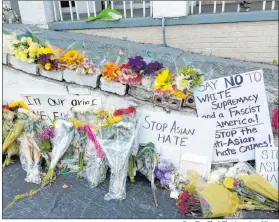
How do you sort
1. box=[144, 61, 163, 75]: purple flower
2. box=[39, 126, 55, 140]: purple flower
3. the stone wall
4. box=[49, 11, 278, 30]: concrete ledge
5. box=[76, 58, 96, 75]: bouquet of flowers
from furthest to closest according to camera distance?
the stone wall < box=[49, 11, 278, 30]: concrete ledge < box=[39, 126, 55, 140]: purple flower < box=[76, 58, 96, 75]: bouquet of flowers < box=[144, 61, 163, 75]: purple flower

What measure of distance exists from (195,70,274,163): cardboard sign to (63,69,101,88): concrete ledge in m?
0.94

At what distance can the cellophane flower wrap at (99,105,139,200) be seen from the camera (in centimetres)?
270

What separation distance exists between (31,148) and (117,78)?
1.10 meters

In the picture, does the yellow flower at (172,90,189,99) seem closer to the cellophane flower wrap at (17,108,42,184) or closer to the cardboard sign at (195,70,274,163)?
the cardboard sign at (195,70,274,163)

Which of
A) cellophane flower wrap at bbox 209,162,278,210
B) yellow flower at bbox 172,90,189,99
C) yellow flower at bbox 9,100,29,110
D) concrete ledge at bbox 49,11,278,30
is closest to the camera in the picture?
cellophane flower wrap at bbox 209,162,278,210

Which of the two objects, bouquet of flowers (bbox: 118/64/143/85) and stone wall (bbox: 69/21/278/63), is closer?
bouquet of flowers (bbox: 118/64/143/85)

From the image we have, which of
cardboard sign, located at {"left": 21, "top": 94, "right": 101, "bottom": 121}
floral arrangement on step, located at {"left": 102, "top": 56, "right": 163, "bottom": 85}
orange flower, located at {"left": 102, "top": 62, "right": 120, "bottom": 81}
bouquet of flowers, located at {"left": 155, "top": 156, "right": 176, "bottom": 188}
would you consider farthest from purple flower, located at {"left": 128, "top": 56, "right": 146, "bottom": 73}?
bouquet of flowers, located at {"left": 155, "top": 156, "right": 176, "bottom": 188}

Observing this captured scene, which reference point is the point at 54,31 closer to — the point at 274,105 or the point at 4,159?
the point at 4,159

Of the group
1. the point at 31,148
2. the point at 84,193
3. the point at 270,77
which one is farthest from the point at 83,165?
the point at 270,77

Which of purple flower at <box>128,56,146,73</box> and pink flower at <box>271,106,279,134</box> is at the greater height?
purple flower at <box>128,56,146,73</box>

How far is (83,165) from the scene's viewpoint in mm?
2998

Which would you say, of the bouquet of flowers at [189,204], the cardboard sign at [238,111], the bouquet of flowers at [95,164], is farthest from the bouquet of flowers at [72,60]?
the bouquet of flowers at [189,204]

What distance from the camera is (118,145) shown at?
8.87ft

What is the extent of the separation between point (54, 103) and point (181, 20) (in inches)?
98.8
